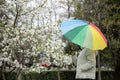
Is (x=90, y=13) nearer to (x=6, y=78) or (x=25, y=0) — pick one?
(x=6, y=78)

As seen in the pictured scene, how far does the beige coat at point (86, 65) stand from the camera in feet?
21.7

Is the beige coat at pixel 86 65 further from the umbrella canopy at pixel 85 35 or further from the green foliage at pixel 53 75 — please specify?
the green foliage at pixel 53 75

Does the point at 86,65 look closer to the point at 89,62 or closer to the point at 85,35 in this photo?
the point at 89,62

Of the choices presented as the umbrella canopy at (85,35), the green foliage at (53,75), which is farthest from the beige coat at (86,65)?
the green foliage at (53,75)

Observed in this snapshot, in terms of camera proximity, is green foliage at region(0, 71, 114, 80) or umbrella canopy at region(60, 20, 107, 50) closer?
umbrella canopy at region(60, 20, 107, 50)

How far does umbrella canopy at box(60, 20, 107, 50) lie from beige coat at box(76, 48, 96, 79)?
0.17 m

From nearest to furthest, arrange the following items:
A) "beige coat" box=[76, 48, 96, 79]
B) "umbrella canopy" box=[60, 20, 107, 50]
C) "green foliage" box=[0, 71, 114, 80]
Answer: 1. "beige coat" box=[76, 48, 96, 79]
2. "umbrella canopy" box=[60, 20, 107, 50]
3. "green foliage" box=[0, 71, 114, 80]

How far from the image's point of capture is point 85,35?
6.83 meters

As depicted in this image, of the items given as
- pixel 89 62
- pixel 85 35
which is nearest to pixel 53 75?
pixel 85 35

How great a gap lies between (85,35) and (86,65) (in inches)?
24.1

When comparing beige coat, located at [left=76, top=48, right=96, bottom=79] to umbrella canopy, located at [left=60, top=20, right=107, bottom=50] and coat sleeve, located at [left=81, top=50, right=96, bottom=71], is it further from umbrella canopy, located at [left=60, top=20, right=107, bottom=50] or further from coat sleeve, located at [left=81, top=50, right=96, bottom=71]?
umbrella canopy, located at [left=60, top=20, right=107, bottom=50]

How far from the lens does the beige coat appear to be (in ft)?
21.7

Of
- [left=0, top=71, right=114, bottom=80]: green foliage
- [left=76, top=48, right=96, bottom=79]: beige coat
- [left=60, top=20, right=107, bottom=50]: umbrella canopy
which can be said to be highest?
[left=60, top=20, right=107, bottom=50]: umbrella canopy

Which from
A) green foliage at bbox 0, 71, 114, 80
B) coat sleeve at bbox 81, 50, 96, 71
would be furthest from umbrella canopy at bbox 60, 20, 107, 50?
green foliage at bbox 0, 71, 114, 80
